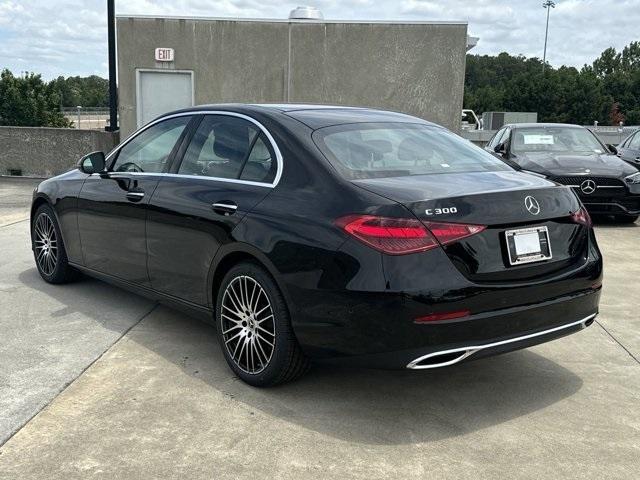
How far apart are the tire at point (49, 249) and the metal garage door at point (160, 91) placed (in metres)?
9.95

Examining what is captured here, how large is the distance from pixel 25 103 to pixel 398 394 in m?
44.5

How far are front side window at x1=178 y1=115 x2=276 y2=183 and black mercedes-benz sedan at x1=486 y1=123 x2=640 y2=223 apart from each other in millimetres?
5193

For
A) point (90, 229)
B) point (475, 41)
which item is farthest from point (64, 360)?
point (475, 41)

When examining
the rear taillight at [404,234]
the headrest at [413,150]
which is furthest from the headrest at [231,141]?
the rear taillight at [404,234]

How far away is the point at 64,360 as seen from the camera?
4.23m

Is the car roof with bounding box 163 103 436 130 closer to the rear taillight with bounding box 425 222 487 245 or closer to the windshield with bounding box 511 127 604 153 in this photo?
the rear taillight with bounding box 425 222 487 245

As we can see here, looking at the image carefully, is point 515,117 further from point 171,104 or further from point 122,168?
point 122,168

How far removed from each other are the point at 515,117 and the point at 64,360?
3590 cm

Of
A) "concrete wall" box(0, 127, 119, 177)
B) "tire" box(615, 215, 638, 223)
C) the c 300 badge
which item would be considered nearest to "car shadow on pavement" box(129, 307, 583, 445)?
the c 300 badge

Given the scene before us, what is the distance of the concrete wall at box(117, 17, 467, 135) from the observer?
50.4ft

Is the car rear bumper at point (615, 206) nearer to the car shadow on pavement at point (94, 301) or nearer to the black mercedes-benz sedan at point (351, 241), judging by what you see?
the black mercedes-benz sedan at point (351, 241)

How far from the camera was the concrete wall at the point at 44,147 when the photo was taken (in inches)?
593

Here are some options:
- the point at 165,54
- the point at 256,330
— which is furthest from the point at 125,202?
the point at 165,54

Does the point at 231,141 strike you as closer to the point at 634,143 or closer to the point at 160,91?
the point at 634,143
